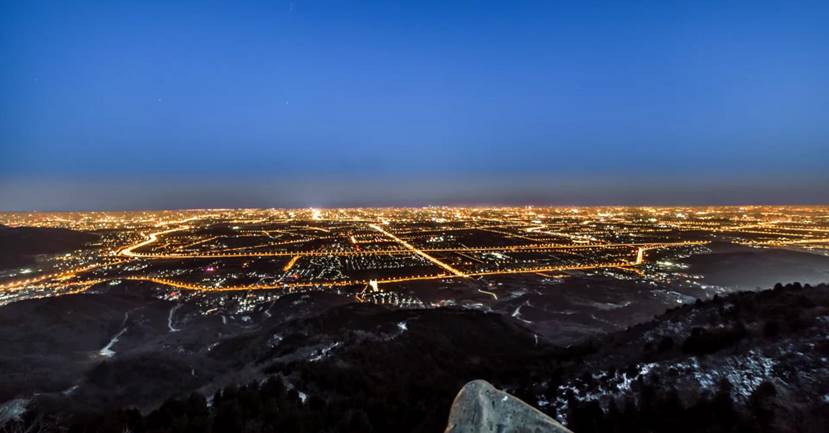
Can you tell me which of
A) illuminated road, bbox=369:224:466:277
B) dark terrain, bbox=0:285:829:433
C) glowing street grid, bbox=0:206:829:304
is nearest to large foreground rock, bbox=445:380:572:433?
dark terrain, bbox=0:285:829:433

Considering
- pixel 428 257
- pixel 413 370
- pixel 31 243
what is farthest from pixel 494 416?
pixel 31 243

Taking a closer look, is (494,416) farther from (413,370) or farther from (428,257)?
(428,257)

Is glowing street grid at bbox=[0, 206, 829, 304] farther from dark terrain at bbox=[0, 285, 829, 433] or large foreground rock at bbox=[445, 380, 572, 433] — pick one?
large foreground rock at bbox=[445, 380, 572, 433]

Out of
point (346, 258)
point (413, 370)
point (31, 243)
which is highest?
point (31, 243)

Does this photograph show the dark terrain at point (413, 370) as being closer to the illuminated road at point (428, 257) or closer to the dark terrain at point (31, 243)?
the illuminated road at point (428, 257)

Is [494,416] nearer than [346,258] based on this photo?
Yes

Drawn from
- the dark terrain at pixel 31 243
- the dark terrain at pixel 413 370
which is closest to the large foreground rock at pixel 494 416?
the dark terrain at pixel 413 370

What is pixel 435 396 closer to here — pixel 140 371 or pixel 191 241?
pixel 140 371
